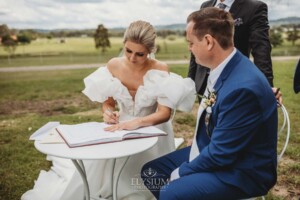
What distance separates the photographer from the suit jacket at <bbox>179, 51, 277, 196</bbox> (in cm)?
195

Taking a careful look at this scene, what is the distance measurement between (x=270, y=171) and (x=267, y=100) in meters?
0.43

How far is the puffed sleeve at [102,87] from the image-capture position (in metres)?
3.22

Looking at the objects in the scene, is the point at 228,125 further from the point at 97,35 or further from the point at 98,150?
the point at 97,35

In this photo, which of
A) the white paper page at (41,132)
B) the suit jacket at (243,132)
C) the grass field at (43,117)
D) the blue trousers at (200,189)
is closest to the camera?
the suit jacket at (243,132)

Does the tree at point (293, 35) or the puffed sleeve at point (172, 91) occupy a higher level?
the tree at point (293, 35)

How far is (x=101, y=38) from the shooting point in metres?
19.2

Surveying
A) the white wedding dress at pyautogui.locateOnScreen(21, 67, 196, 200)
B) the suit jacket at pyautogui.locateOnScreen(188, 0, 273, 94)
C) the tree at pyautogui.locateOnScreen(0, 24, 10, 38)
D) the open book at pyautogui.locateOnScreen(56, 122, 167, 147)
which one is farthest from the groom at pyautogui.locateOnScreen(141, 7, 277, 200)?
the tree at pyautogui.locateOnScreen(0, 24, 10, 38)

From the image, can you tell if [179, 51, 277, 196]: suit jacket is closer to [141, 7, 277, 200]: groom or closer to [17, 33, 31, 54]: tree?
[141, 7, 277, 200]: groom

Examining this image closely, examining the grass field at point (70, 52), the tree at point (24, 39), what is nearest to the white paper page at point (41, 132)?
the grass field at point (70, 52)

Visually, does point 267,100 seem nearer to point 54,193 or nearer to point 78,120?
point 54,193

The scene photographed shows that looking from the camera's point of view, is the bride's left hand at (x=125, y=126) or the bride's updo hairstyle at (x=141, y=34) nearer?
the bride's left hand at (x=125, y=126)

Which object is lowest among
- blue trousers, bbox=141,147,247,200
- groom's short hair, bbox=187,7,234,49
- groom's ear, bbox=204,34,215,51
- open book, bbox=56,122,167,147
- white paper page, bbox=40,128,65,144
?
blue trousers, bbox=141,147,247,200

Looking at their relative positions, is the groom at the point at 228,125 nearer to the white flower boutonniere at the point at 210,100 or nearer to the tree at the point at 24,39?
the white flower boutonniere at the point at 210,100

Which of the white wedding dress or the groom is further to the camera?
the white wedding dress
